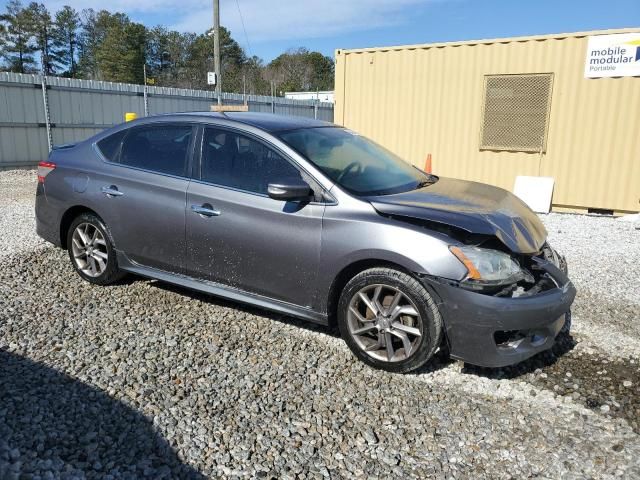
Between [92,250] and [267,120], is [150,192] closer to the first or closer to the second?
[92,250]

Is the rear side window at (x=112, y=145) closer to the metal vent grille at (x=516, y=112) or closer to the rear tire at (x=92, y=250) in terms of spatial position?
the rear tire at (x=92, y=250)

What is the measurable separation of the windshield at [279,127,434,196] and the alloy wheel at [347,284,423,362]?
76 centimetres

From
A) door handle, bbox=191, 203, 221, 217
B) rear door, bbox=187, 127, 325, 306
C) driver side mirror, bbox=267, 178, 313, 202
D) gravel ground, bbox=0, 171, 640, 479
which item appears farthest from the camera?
door handle, bbox=191, 203, 221, 217

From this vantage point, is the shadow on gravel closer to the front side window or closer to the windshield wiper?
the front side window

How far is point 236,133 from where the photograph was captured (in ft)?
13.8

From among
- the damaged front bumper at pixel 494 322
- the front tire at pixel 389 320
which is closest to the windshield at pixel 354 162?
the front tire at pixel 389 320

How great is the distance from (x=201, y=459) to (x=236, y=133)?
8.21 feet

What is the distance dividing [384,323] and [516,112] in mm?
7690

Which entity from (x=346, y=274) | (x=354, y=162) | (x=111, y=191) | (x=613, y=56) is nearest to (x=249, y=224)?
(x=346, y=274)

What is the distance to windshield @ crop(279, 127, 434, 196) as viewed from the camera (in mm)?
3941

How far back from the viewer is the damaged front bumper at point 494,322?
127 inches

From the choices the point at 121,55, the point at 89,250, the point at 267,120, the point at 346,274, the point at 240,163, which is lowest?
the point at 89,250

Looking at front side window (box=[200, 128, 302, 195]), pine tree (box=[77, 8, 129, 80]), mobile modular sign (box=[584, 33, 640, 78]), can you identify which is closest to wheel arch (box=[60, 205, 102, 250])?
front side window (box=[200, 128, 302, 195])

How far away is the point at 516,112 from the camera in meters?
9.86
